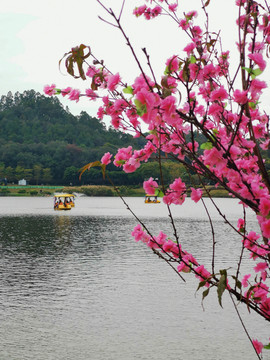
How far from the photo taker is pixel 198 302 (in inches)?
391

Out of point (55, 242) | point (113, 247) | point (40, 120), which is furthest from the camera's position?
point (40, 120)

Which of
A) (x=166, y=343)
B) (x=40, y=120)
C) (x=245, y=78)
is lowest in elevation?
(x=166, y=343)

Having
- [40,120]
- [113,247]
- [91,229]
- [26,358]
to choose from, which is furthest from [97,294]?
[40,120]

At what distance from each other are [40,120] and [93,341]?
442 feet

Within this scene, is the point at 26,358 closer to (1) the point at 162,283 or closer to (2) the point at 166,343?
(2) the point at 166,343

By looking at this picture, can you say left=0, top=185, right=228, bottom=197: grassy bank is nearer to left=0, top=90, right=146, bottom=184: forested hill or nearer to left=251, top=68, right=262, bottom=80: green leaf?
left=0, top=90, right=146, bottom=184: forested hill

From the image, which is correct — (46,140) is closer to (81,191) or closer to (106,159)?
(81,191)

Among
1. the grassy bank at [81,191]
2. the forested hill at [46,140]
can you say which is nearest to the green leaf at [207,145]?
the grassy bank at [81,191]

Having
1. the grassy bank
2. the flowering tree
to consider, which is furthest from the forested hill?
the flowering tree

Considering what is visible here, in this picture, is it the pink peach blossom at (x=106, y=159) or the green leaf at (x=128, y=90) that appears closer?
the green leaf at (x=128, y=90)

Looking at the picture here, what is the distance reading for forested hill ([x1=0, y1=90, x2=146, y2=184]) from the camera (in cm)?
10775

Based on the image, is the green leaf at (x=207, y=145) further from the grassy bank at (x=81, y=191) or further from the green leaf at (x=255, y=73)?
the grassy bank at (x=81, y=191)

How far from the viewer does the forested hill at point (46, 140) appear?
107750 mm

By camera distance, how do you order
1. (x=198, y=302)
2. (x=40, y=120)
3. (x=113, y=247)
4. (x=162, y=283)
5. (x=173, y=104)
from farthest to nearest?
(x=40, y=120), (x=113, y=247), (x=162, y=283), (x=198, y=302), (x=173, y=104)
